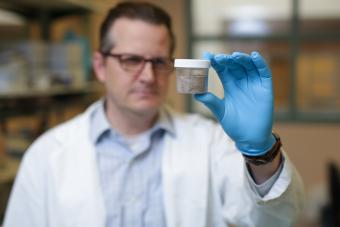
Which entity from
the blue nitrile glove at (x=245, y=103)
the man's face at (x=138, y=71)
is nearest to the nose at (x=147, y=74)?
the man's face at (x=138, y=71)

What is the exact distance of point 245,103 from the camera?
0.99m

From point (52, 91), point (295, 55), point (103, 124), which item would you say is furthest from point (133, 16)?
point (295, 55)

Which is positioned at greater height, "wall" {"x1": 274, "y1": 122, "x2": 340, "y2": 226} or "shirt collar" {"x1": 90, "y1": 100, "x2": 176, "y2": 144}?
"shirt collar" {"x1": 90, "y1": 100, "x2": 176, "y2": 144}

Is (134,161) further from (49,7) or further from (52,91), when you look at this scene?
(49,7)

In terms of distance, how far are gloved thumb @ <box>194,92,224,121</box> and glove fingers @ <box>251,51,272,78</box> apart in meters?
0.11

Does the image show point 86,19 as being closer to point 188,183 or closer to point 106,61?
point 106,61

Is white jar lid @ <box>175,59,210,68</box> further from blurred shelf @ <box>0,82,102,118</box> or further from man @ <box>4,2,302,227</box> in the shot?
blurred shelf @ <box>0,82,102,118</box>

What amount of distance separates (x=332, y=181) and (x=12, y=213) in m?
1.91

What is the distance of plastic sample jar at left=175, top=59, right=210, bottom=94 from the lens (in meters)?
0.91

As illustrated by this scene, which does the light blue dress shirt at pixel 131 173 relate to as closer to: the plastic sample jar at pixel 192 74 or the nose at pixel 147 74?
the nose at pixel 147 74

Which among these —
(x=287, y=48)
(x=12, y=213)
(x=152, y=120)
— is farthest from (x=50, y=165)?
(x=287, y=48)

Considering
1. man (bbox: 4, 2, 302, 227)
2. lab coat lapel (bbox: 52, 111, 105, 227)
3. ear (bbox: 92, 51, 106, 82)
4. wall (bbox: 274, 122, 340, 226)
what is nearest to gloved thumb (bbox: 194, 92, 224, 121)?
man (bbox: 4, 2, 302, 227)

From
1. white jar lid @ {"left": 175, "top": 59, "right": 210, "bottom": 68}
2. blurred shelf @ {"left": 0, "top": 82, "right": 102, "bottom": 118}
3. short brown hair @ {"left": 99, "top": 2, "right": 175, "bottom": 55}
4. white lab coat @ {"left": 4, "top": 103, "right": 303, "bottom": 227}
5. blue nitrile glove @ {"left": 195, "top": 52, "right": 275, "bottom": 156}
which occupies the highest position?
short brown hair @ {"left": 99, "top": 2, "right": 175, "bottom": 55}

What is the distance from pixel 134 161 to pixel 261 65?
0.62m
